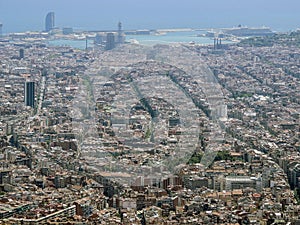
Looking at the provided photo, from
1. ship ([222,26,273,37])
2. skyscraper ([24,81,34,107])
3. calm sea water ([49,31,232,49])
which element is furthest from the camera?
ship ([222,26,273,37])

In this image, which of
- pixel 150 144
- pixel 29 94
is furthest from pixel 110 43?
pixel 150 144

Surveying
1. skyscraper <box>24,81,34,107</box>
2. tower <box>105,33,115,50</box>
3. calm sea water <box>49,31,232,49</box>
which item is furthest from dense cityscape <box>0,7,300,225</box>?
calm sea water <box>49,31,232,49</box>

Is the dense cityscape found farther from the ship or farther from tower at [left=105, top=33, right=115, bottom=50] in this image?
the ship

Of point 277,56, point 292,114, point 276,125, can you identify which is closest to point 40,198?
point 276,125

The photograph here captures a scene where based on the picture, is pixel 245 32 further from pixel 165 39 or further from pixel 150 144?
pixel 150 144

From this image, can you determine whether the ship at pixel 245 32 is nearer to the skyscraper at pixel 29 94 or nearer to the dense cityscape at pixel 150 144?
the dense cityscape at pixel 150 144

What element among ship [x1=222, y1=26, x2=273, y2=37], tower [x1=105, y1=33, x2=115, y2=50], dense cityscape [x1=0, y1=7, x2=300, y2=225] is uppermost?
ship [x1=222, y1=26, x2=273, y2=37]

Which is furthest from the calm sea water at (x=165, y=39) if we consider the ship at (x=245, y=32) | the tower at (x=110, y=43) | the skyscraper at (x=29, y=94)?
the skyscraper at (x=29, y=94)

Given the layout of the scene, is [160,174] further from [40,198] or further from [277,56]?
[277,56]

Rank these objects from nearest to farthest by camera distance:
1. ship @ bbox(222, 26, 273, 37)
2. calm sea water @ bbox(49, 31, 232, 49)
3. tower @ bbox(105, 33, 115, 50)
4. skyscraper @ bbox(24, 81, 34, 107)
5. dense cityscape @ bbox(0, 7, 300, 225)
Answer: dense cityscape @ bbox(0, 7, 300, 225), skyscraper @ bbox(24, 81, 34, 107), tower @ bbox(105, 33, 115, 50), calm sea water @ bbox(49, 31, 232, 49), ship @ bbox(222, 26, 273, 37)
